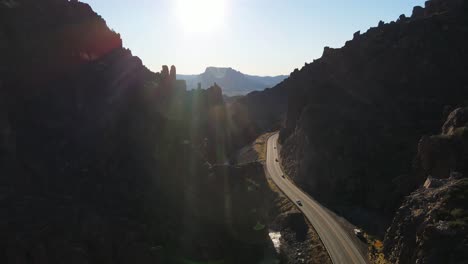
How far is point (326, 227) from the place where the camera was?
91125mm

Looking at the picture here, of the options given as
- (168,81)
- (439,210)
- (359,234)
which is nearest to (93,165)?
(168,81)

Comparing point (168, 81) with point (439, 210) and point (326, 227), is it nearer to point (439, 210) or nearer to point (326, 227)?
point (326, 227)

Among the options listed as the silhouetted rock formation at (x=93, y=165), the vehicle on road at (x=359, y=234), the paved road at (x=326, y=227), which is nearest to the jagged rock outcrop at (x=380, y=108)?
the paved road at (x=326, y=227)

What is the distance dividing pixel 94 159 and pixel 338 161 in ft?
228

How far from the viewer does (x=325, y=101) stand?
146m

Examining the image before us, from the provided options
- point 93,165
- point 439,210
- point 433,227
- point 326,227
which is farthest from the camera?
point 326,227

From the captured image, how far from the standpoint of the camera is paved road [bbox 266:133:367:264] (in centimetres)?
7712

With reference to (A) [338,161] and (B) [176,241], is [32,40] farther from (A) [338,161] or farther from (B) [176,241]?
(A) [338,161]

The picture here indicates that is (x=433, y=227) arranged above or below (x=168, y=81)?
below

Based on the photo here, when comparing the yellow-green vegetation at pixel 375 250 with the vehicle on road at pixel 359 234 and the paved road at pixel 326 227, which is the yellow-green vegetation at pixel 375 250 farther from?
the paved road at pixel 326 227

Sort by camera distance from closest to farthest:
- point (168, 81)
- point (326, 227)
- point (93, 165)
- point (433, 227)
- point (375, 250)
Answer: point (433, 227) < point (375, 250) < point (93, 165) < point (326, 227) < point (168, 81)

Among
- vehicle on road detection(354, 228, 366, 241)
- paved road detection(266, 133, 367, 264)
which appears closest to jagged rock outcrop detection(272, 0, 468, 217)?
paved road detection(266, 133, 367, 264)

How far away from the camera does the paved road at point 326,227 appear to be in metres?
77.1

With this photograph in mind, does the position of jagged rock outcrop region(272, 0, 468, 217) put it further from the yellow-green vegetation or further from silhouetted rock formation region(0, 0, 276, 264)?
silhouetted rock formation region(0, 0, 276, 264)
